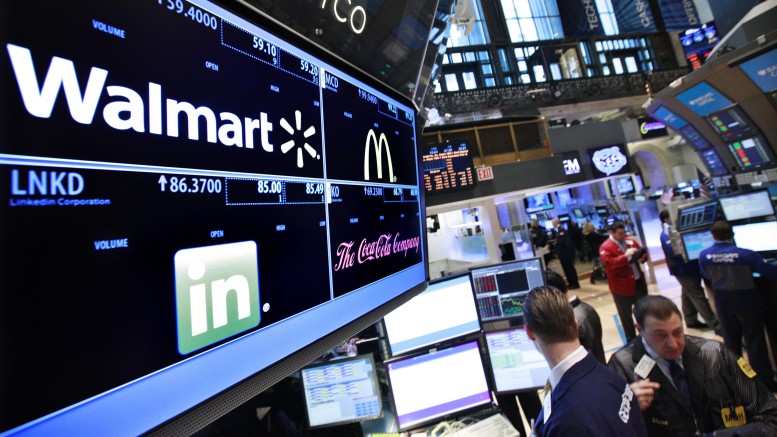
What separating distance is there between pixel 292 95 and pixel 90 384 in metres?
0.80

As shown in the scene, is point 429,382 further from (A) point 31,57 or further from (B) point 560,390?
(A) point 31,57

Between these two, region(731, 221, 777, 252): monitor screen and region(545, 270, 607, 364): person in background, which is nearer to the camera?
region(545, 270, 607, 364): person in background

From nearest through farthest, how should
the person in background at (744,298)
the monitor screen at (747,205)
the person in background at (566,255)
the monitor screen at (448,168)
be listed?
1. the person in background at (744,298)
2. the monitor screen at (747,205)
3. the monitor screen at (448,168)
4. the person in background at (566,255)

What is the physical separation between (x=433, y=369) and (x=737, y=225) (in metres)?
4.23

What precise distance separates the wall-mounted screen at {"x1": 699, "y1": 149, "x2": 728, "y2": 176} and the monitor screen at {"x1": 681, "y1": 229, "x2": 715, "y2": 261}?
1249mm

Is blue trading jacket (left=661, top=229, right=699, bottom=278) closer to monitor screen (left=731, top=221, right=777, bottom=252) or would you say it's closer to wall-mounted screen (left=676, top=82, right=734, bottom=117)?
monitor screen (left=731, top=221, right=777, bottom=252)

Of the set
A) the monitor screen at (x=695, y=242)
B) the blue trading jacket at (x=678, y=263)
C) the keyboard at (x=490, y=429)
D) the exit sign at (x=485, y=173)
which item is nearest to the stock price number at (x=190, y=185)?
the keyboard at (x=490, y=429)

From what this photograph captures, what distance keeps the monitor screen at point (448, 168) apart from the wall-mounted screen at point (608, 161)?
3903 millimetres

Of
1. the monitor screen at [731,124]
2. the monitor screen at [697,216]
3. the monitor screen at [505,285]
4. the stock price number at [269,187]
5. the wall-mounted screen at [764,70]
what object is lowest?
the monitor screen at [505,285]

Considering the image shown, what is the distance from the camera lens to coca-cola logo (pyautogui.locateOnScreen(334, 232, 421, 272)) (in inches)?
44.3

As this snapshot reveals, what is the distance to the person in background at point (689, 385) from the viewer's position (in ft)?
5.17

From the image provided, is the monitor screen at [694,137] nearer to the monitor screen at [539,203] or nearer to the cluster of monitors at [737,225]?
the cluster of monitors at [737,225]

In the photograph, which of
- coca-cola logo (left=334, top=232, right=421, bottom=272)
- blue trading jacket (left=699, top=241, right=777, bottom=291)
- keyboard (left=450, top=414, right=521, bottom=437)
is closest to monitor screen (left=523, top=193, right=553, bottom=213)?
blue trading jacket (left=699, top=241, right=777, bottom=291)

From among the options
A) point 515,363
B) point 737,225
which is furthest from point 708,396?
point 737,225
